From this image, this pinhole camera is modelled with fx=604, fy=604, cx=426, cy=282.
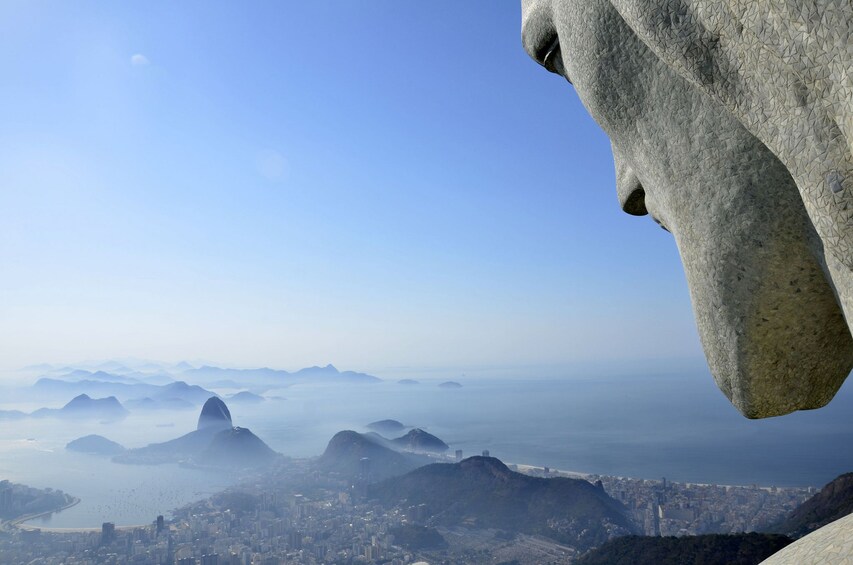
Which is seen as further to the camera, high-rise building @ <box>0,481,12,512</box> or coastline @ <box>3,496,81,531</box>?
high-rise building @ <box>0,481,12,512</box>

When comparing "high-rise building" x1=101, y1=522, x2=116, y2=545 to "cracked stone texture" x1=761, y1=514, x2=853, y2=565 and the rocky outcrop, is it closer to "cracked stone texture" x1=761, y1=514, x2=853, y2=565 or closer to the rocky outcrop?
the rocky outcrop

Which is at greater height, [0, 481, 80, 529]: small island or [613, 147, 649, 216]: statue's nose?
[613, 147, 649, 216]: statue's nose

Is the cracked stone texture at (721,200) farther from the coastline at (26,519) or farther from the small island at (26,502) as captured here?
the small island at (26,502)

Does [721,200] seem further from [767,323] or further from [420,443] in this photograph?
[420,443]

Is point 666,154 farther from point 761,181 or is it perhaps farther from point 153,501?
point 153,501

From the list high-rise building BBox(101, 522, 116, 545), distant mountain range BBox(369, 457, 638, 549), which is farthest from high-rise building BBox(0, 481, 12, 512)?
distant mountain range BBox(369, 457, 638, 549)

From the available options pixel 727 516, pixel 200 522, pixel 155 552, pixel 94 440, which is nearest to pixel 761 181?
pixel 727 516
